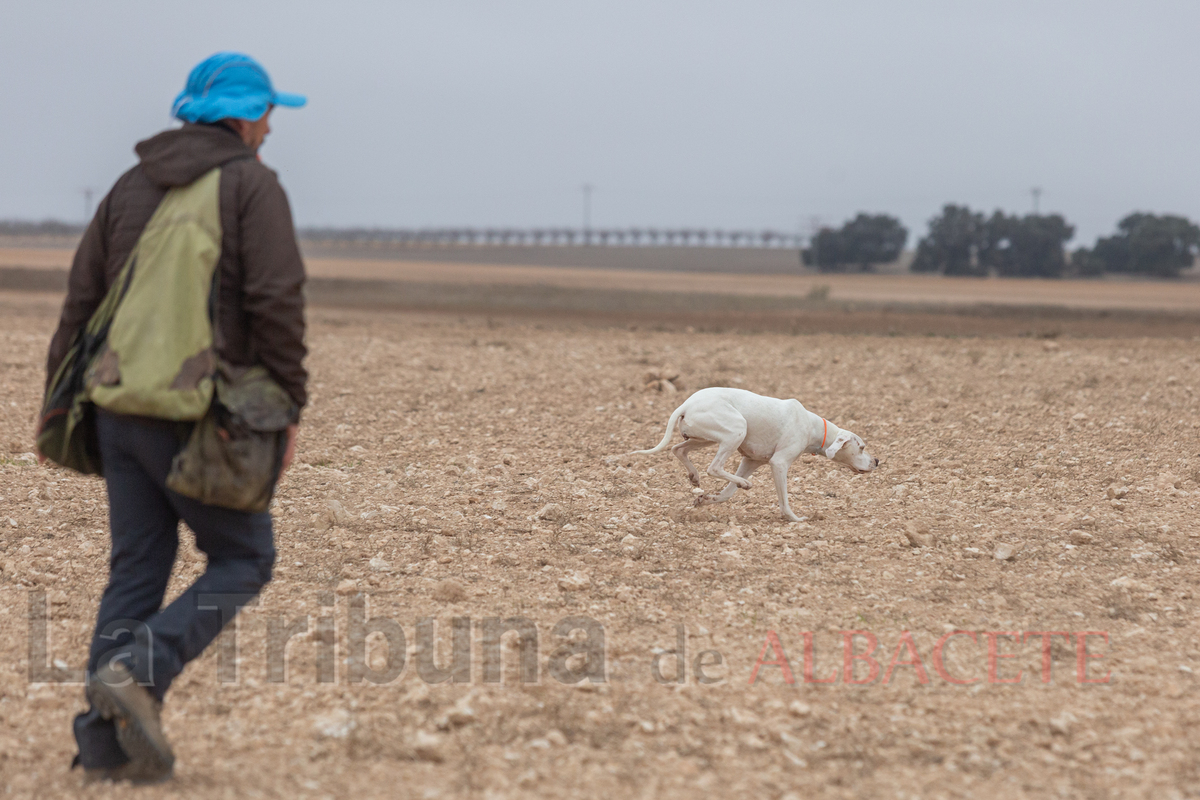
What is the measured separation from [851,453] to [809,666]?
3.02 meters

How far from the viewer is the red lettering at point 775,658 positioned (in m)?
4.41

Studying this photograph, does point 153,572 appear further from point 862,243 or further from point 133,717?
point 862,243

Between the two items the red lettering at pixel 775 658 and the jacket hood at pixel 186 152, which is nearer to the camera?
the jacket hood at pixel 186 152

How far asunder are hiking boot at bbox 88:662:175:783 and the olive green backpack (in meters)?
0.64

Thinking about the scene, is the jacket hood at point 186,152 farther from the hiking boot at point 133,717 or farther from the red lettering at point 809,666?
the red lettering at point 809,666

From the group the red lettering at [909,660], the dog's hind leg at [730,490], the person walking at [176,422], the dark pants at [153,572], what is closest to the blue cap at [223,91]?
the person walking at [176,422]

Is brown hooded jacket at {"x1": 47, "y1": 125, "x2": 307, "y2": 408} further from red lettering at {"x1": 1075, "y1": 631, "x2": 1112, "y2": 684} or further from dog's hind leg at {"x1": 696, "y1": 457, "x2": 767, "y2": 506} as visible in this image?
dog's hind leg at {"x1": 696, "y1": 457, "x2": 767, "y2": 506}

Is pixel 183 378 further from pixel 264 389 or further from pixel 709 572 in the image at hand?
pixel 709 572

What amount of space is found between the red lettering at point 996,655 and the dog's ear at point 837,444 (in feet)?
7.61

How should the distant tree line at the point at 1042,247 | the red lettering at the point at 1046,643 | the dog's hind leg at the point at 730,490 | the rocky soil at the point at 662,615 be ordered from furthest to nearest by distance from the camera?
the distant tree line at the point at 1042,247 < the dog's hind leg at the point at 730,490 < the red lettering at the point at 1046,643 < the rocky soil at the point at 662,615

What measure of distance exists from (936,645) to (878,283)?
50571mm

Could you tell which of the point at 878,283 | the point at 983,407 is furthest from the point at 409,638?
the point at 878,283

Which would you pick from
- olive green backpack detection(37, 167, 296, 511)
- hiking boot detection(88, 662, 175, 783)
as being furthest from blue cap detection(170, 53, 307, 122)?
hiking boot detection(88, 662, 175, 783)

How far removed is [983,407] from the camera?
11203mm
